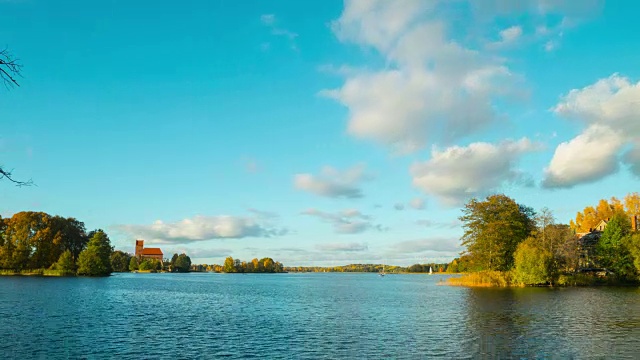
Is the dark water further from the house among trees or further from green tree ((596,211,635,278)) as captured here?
the house among trees

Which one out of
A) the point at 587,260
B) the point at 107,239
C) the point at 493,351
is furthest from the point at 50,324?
the point at 107,239

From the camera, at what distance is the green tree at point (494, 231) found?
106500mm

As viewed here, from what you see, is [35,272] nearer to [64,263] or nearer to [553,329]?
[64,263]

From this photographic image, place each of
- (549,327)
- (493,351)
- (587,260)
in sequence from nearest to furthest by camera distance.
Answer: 1. (493,351)
2. (549,327)
3. (587,260)

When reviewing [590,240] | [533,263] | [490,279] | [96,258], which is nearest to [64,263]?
[96,258]

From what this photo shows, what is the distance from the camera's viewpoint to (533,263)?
323 feet

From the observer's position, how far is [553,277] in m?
103

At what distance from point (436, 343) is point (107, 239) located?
516ft

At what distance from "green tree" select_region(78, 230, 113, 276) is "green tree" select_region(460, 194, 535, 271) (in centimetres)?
12207

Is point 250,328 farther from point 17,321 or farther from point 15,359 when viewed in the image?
point 17,321

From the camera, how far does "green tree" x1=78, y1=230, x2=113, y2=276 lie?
15525 cm

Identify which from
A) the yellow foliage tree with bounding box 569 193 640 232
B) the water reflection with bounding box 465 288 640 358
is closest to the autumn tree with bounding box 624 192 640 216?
the yellow foliage tree with bounding box 569 193 640 232

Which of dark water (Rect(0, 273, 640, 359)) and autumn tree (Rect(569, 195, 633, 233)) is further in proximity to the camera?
autumn tree (Rect(569, 195, 633, 233))

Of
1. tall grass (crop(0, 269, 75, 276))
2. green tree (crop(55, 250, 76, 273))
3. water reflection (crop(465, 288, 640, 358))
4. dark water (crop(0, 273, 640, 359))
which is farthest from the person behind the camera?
green tree (crop(55, 250, 76, 273))
